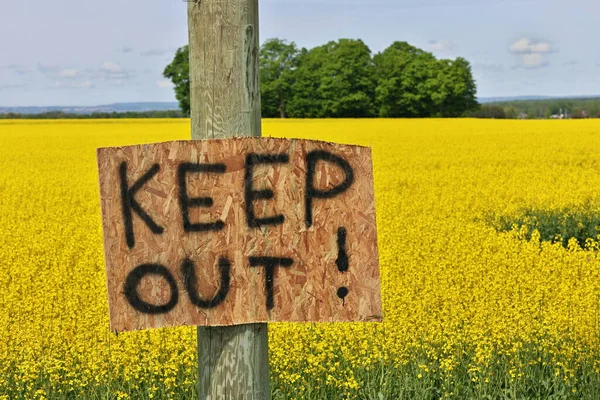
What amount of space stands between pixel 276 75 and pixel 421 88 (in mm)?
14208

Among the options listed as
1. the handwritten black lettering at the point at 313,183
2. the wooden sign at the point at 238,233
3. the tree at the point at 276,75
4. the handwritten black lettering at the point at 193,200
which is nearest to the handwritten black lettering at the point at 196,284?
the wooden sign at the point at 238,233

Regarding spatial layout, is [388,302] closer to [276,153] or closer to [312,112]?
[276,153]

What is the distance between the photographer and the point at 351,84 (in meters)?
75.0

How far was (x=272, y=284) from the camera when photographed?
2.67m

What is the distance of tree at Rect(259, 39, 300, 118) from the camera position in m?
73.2

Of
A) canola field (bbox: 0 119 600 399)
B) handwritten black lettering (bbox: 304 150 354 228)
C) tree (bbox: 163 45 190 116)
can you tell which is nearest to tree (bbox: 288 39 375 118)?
tree (bbox: 163 45 190 116)

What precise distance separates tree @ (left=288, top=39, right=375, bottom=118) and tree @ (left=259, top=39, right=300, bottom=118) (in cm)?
78

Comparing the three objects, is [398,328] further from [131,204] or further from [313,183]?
[131,204]

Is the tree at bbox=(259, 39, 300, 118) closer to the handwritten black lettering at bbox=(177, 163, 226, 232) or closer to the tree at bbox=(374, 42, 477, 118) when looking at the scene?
the tree at bbox=(374, 42, 477, 118)

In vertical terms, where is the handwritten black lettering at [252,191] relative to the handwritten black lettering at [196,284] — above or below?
above

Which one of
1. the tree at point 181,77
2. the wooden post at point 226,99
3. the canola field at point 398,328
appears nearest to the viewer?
the wooden post at point 226,99

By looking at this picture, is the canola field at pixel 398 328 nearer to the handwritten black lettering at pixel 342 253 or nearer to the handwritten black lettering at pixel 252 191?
the handwritten black lettering at pixel 342 253

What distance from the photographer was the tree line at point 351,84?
72750mm

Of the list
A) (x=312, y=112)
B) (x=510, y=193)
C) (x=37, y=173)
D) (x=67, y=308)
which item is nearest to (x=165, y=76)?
(x=312, y=112)
